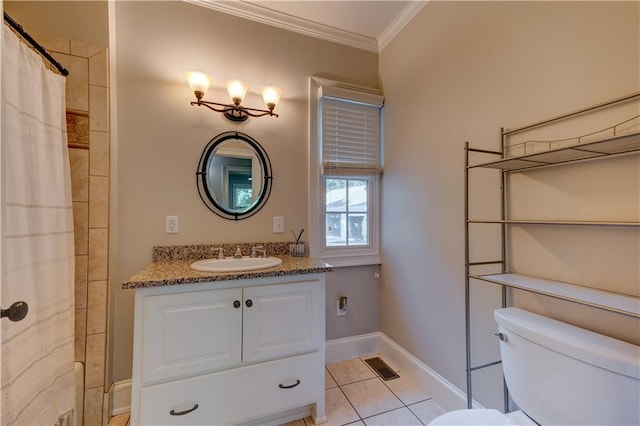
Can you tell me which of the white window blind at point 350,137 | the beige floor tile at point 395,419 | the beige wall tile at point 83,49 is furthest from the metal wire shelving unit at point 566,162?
the beige wall tile at point 83,49

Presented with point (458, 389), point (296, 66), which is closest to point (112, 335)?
point (458, 389)

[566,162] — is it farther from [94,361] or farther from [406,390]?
[94,361]

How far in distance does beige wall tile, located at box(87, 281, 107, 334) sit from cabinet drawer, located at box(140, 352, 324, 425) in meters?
0.58

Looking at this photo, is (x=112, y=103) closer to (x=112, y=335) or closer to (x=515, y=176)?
(x=112, y=335)

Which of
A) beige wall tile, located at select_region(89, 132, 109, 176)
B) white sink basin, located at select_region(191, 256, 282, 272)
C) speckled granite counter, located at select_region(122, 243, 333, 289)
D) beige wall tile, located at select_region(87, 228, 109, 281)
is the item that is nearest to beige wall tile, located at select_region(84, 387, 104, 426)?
beige wall tile, located at select_region(87, 228, 109, 281)

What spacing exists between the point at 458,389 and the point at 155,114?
2588 millimetres

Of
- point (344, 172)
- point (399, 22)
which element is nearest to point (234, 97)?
point (344, 172)

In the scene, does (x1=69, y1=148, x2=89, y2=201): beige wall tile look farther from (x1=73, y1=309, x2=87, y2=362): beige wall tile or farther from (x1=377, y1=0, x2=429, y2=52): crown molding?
(x1=377, y1=0, x2=429, y2=52): crown molding

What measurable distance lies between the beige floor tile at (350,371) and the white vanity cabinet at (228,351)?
43 centimetres

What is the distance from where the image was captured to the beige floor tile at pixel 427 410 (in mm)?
Answer: 1613

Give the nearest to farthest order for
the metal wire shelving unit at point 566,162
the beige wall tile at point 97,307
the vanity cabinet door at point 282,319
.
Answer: the metal wire shelving unit at point 566,162, the vanity cabinet door at point 282,319, the beige wall tile at point 97,307

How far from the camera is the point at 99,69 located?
1.60 metres

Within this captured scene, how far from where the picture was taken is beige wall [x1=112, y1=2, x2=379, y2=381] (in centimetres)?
171

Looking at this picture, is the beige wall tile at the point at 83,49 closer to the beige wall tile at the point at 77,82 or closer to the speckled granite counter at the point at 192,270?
the beige wall tile at the point at 77,82
